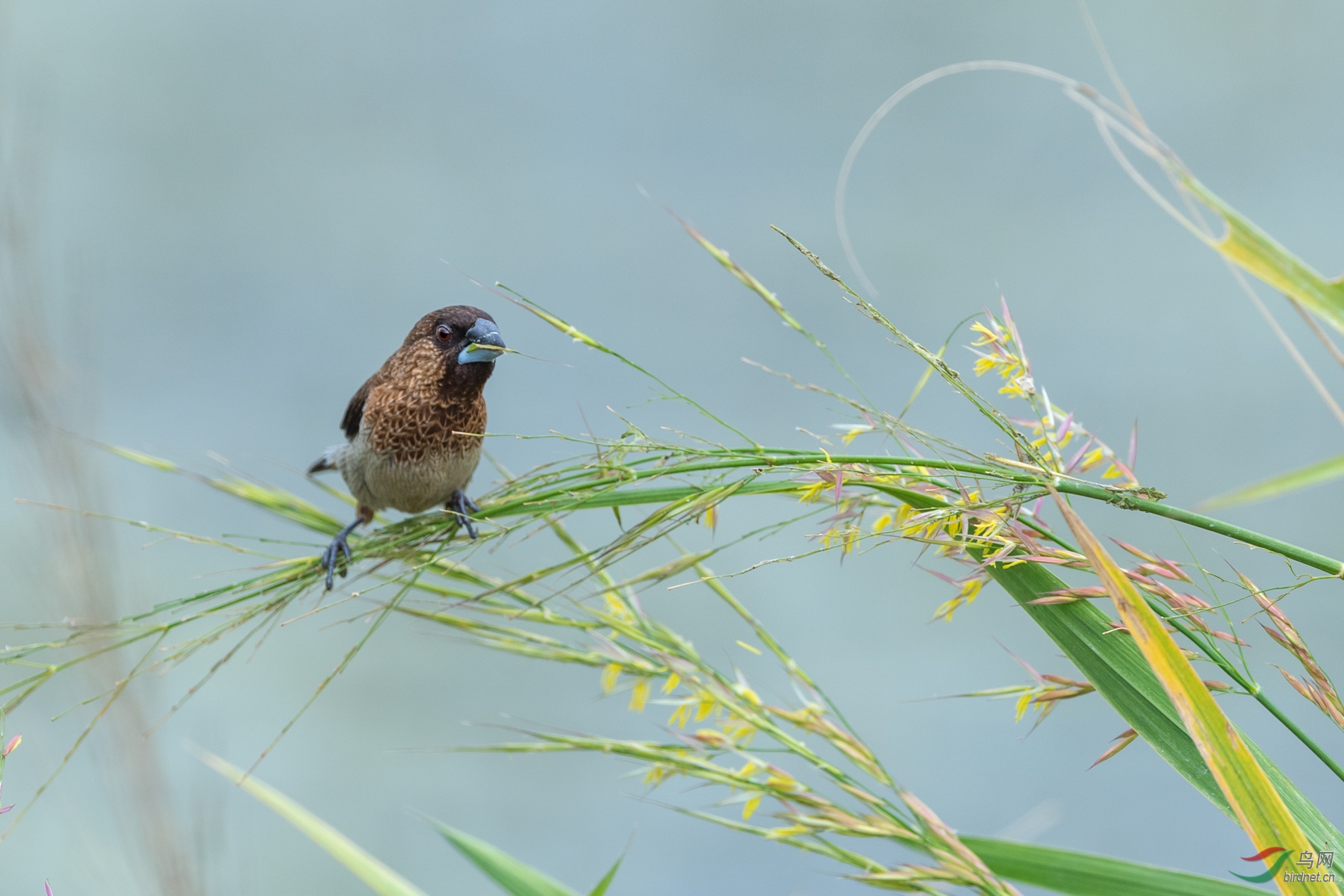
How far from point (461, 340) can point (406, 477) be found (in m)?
0.16

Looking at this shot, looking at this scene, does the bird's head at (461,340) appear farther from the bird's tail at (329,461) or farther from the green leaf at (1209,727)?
the green leaf at (1209,727)

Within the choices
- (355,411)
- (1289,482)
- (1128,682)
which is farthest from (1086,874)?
(355,411)

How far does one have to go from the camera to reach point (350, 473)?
3.26ft

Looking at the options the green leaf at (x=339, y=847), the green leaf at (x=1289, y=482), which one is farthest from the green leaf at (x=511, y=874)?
the green leaf at (x=1289, y=482)

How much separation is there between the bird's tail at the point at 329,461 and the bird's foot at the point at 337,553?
131 millimetres

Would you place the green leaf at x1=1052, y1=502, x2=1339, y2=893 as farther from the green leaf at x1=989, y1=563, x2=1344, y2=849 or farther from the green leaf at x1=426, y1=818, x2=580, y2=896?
Answer: the green leaf at x1=426, y1=818, x2=580, y2=896

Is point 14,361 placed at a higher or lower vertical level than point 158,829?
higher

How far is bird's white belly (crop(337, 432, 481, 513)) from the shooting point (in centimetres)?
90

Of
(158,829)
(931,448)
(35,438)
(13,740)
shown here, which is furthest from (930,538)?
(35,438)

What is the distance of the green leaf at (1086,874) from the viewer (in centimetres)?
53

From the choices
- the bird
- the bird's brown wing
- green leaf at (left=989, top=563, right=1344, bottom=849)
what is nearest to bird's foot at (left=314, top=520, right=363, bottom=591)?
the bird

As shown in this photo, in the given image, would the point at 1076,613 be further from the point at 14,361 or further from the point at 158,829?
the point at 14,361

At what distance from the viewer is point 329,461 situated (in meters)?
1.11

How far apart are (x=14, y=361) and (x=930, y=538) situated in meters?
0.84
